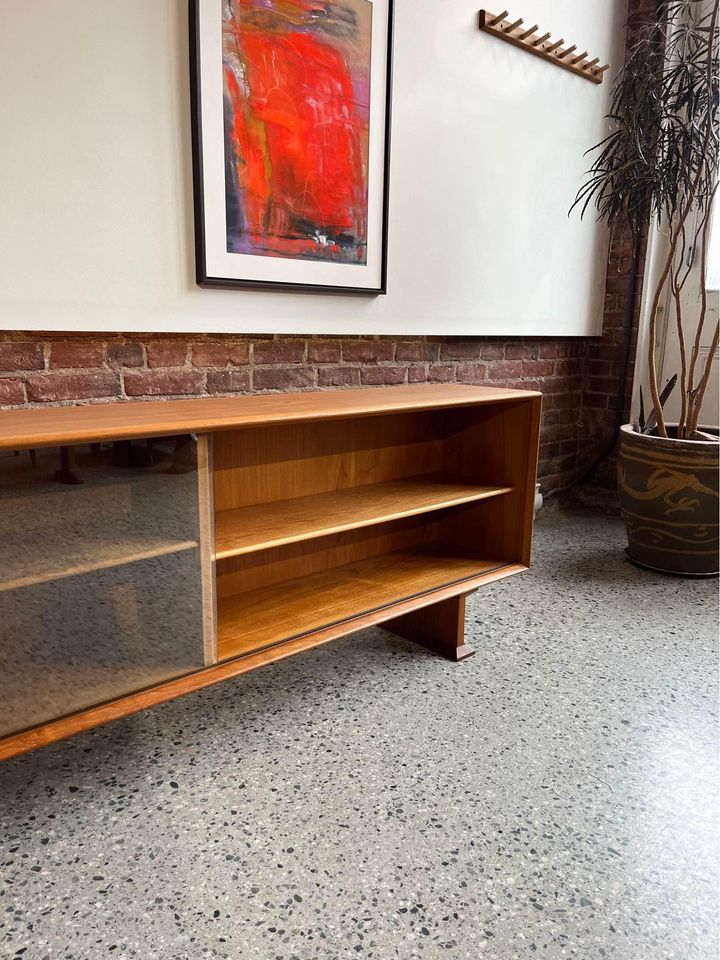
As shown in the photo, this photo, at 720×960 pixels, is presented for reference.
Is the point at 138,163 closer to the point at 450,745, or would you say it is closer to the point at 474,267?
the point at 474,267

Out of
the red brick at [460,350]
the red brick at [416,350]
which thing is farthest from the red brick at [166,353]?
the red brick at [460,350]

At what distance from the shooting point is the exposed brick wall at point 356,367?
1777mm

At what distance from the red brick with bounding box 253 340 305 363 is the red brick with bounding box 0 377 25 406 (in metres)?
0.72

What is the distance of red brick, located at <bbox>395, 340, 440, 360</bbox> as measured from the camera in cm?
264

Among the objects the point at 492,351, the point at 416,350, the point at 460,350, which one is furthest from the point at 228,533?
the point at 492,351

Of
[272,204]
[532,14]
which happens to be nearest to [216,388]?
[272,204]

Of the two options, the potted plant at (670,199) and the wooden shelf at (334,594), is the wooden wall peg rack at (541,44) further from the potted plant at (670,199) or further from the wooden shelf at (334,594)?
the wooden shelf at (334,594)

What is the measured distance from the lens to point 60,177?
5.41 ft

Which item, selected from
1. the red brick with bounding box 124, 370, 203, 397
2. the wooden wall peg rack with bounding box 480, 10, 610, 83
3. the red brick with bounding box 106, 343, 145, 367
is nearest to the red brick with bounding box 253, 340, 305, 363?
the red brick with bounding box 124, 370, 203, 397

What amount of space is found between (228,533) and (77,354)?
65cm

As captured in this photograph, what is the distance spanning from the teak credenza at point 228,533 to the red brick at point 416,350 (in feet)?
1.42

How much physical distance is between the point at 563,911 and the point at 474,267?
2322mm

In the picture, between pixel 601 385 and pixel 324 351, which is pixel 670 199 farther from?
pixel 324 351

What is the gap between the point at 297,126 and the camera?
205cm
